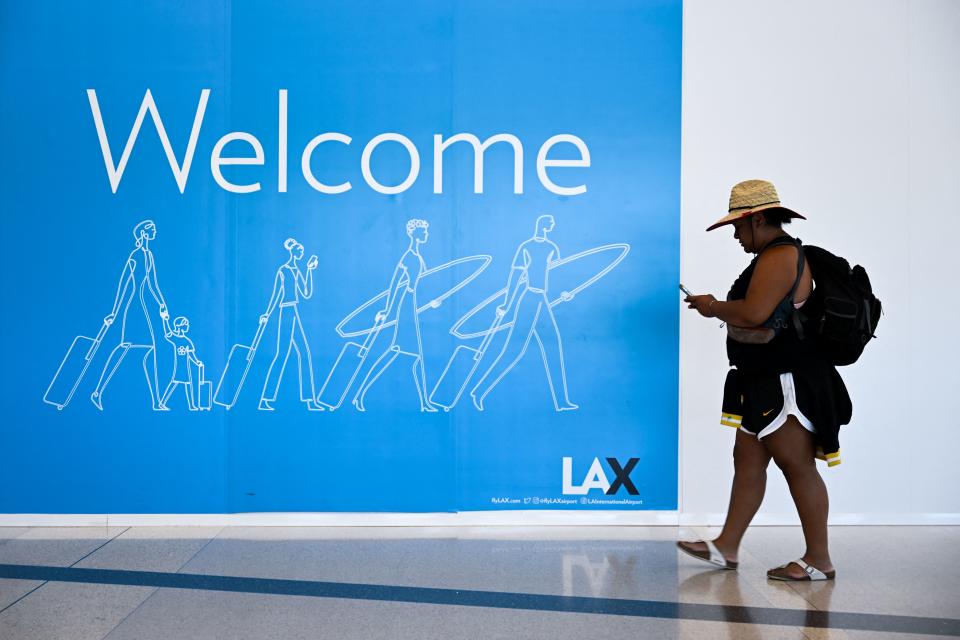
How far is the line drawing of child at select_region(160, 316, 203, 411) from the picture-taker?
433 centimetres

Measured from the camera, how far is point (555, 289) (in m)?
4.37

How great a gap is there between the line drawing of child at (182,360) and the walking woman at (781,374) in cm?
272

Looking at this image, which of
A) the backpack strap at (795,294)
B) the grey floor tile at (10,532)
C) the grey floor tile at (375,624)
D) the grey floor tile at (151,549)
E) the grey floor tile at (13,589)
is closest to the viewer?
the grey floor tile at (375,624)

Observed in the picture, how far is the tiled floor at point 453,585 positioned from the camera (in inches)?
116

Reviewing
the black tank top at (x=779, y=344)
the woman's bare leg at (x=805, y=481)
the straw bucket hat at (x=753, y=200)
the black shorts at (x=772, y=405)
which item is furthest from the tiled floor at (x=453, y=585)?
the straw bucket hat at (x=753, y=200)

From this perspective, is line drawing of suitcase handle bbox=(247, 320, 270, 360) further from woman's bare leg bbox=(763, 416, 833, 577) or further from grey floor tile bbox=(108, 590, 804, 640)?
woman's bare leg bbox=(763, 416, 833, 577)

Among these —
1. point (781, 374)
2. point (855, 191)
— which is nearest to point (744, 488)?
point (781, 374)

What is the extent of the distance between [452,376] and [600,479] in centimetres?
99

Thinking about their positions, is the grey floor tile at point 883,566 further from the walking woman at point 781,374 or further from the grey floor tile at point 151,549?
the grey floor tile at point 151,549

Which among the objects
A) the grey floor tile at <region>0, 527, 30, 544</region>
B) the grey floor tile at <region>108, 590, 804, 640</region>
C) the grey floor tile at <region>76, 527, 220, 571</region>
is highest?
the grey floor tile at <region>108, 590, 804, 640</region>

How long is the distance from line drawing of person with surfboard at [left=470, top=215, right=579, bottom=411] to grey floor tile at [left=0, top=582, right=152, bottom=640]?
195cm

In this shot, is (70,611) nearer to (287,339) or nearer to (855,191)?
Answer: (287,339)

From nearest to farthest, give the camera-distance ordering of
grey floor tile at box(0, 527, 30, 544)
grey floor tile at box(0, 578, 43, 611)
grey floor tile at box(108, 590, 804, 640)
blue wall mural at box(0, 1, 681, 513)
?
grey floor tile at box(108, 590, 804, 640) < grey floor tile at box(0, 578, 43, 611) < grey floor tile at box(0, 527, 30, 544) < blue wall mural at box(0, 1, 681, 513)

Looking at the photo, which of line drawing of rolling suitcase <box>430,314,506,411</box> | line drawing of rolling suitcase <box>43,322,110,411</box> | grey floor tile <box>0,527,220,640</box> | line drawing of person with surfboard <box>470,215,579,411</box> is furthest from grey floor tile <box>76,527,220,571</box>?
line drawing of person with surfboard <box>470,215,579,411</box>
